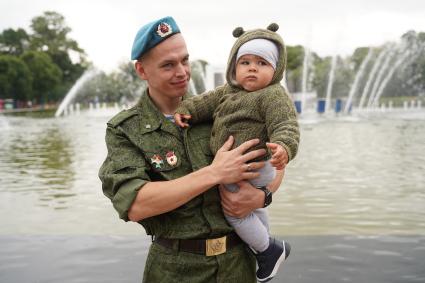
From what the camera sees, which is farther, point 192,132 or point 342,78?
point 342,78

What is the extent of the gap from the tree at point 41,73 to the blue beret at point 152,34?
2805 inches

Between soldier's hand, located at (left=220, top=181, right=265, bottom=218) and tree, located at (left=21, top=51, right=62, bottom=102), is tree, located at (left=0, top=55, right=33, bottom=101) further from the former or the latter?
soldier's hand, located at (left=220, top=181, right=265, bottom=218)

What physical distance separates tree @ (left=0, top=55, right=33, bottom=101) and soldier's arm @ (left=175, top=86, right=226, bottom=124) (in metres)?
64.7

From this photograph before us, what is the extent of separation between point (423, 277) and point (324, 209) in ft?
8.15

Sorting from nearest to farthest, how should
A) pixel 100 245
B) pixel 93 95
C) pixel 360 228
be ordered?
pixel 100 245 < pixel 360 228 < pixel 93 95

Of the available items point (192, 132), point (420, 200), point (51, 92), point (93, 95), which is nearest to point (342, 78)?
point (93, 95)

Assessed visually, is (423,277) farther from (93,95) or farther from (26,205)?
(93,95)

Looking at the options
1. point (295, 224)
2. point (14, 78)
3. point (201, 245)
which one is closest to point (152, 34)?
point (201, 245)

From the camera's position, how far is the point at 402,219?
22.3 ft

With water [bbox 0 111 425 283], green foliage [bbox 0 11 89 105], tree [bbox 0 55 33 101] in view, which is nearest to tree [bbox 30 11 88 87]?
green foliage [bbox 0 11 89 105]

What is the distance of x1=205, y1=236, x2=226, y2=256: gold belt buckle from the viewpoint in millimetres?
2475

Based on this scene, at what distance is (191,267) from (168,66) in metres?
0.93

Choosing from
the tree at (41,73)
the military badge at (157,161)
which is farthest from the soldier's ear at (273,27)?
the tree at (41,73)

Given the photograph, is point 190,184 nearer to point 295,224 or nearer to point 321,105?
point 295,224
